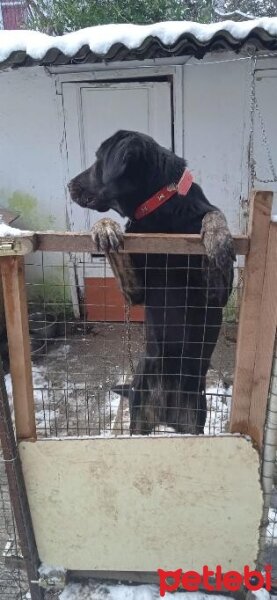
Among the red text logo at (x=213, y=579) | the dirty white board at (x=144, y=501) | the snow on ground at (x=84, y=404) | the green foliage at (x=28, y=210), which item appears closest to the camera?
the dirty white board at (x=144, y=501)

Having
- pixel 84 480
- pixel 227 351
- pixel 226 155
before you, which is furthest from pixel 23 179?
pixel 84 480

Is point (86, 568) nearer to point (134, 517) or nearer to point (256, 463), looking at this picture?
point (134, 517)

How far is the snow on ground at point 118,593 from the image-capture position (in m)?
2.18

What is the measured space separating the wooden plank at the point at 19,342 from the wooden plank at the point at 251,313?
2.67 feet

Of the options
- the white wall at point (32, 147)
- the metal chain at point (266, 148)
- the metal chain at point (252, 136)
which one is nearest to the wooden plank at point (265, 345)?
the metal chain at point (252, 136)

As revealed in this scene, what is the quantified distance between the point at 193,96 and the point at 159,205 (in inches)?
114

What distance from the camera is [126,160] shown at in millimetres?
2371

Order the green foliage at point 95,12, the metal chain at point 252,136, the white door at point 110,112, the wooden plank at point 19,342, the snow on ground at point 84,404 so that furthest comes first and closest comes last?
the green foliage at point 95,12 → the white door at point 110,112 → the metal chain at point 252,136 → the snow on ground at point 84,404 → the wooden plank at point 19,342

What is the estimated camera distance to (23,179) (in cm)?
533

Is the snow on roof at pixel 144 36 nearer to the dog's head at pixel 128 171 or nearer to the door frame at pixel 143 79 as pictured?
the door frame at pixel 143 79

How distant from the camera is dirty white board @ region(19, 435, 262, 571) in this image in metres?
1.99

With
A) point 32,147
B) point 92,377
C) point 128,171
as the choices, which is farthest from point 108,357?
point 128,171

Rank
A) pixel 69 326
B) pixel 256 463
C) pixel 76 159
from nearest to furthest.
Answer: pixel 256 463
pixel 76 159
pixel 69 326

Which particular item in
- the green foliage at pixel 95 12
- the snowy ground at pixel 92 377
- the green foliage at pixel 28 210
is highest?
the green foliage at pixel 95 12
